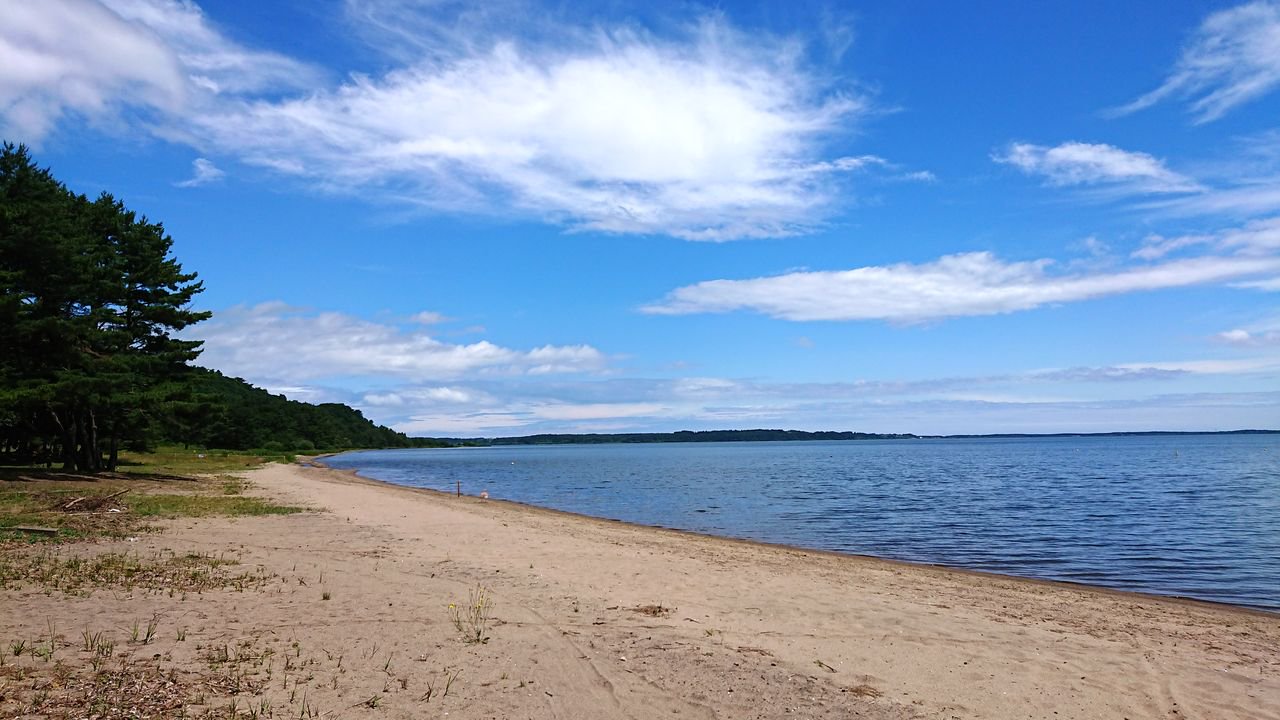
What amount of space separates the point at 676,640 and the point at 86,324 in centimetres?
3142

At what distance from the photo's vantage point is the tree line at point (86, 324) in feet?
93.7

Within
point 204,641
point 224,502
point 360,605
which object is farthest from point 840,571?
point 224,502

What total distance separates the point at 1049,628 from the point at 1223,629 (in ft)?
11.6

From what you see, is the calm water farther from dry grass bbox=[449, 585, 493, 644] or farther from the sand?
dry grass bbox=[449, 585, 493, 644]

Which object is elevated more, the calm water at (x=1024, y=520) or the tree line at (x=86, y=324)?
the tree line at (x=86, y=324)

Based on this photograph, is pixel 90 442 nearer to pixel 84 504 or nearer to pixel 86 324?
pixel 86 324

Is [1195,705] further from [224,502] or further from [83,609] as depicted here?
[224,502]

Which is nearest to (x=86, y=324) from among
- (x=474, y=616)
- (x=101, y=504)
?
(x=101, y=504)

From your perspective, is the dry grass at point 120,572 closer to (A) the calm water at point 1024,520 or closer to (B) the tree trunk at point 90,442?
(A) the calm water at point 1024,520

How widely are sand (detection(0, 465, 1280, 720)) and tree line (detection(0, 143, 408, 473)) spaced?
696 inches

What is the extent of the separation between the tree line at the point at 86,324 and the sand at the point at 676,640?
1769cm

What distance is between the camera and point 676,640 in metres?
9.51

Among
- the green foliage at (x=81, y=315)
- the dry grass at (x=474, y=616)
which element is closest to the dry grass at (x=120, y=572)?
the dry grass at (x=474, y=616)

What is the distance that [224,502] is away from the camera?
85.3 feet
